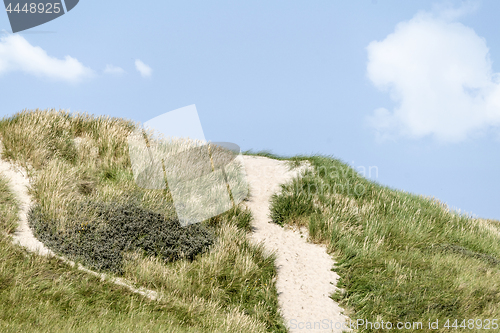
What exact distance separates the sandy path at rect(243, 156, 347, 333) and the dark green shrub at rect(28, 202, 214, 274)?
5.14ft

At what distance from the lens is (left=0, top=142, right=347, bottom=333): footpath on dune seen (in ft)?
20.9

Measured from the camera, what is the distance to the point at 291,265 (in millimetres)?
7605

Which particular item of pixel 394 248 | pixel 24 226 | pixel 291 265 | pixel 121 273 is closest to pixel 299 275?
pixel 291 265

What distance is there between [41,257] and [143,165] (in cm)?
385

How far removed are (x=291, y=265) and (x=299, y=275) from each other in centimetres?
31

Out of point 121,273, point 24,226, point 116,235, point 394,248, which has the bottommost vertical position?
point 394,248

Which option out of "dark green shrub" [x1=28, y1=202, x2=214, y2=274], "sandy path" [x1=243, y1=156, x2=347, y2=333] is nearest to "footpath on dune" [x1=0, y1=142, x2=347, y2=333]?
"sandy path" [x1=243, y1=156, x2=347, y2=333]

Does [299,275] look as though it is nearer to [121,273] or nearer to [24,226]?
[121,273]

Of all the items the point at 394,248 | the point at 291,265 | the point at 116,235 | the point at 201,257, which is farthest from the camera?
the point at 394,248

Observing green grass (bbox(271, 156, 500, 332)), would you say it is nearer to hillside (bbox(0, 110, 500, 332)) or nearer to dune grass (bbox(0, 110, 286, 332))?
hillside (bbox(0, 110, 500, 332))

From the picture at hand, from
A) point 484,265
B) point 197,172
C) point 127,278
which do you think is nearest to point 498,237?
point 484,265

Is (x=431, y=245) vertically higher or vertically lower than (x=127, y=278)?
lower

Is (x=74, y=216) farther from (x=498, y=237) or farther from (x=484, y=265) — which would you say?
(x=498, y=237)

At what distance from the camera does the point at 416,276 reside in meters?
7.36
